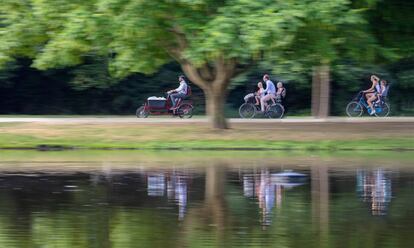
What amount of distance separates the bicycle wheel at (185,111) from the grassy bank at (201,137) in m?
6.79

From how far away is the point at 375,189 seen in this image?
54.2 feet

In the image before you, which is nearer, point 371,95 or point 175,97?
point 175,97

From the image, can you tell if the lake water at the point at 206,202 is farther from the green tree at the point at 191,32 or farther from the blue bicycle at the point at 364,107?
the blue bicycle at the point at 364,107

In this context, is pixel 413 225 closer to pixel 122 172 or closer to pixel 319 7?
pixel 122 172

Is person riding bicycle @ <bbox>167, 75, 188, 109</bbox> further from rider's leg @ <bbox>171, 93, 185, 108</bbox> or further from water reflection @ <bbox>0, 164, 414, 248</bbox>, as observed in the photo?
water reflection @ <bbox>0, 164, 414, 248</bbox>

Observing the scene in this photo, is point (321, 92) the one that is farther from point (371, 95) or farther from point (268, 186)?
point (268, 186)

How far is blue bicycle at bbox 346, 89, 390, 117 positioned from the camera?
3659cm

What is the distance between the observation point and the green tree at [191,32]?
23.2 m

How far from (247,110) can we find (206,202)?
2076 cm

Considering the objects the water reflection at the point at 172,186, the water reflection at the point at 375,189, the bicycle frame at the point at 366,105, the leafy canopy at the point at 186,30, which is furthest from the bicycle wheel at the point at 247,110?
the water reflection at the point at 172,186

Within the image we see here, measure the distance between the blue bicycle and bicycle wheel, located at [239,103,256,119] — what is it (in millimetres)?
4109

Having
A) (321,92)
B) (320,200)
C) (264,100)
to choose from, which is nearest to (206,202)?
(320,200)

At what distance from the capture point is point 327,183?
57.3ft

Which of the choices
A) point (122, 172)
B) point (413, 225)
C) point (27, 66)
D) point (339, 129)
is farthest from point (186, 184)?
point (27, 66)
